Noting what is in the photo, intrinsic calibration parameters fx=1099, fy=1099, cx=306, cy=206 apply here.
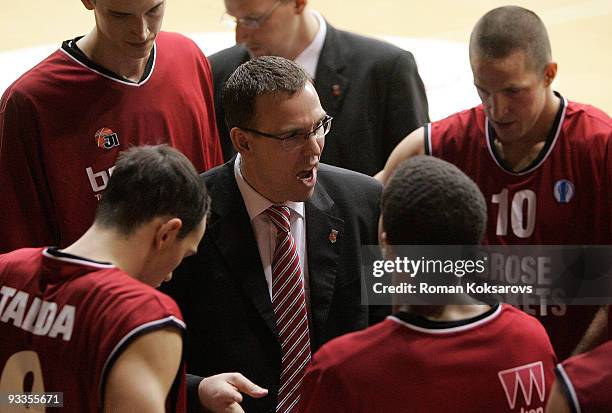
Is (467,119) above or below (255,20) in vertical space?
below

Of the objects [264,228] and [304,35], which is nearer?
[264,228]

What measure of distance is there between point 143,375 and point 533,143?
1.64 m

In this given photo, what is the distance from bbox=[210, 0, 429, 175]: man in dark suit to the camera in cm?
421

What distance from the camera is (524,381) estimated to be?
232cm

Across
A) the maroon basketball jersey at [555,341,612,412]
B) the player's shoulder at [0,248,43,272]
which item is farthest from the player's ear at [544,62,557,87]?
the player's shoulder at [0,248,43,272]

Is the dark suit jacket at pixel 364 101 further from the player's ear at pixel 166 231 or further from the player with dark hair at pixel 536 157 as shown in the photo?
the player's ear at pixel 166 231

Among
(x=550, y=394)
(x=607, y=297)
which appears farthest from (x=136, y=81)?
(x=550, y=394)

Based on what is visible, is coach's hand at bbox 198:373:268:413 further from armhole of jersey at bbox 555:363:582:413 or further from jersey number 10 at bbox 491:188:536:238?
jersey number 10 at bbox 491:188:536:238

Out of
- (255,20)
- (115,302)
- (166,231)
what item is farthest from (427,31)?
(115,302)

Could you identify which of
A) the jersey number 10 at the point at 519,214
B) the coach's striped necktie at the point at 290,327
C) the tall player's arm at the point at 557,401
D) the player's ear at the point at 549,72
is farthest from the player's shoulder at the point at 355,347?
the player's ear at the point at 549,72

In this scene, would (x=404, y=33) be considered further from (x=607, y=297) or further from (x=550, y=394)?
(x=550, y=394)

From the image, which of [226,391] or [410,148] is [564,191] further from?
[226,391]

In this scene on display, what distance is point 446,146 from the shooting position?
3.52 m

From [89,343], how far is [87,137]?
1334 mm
